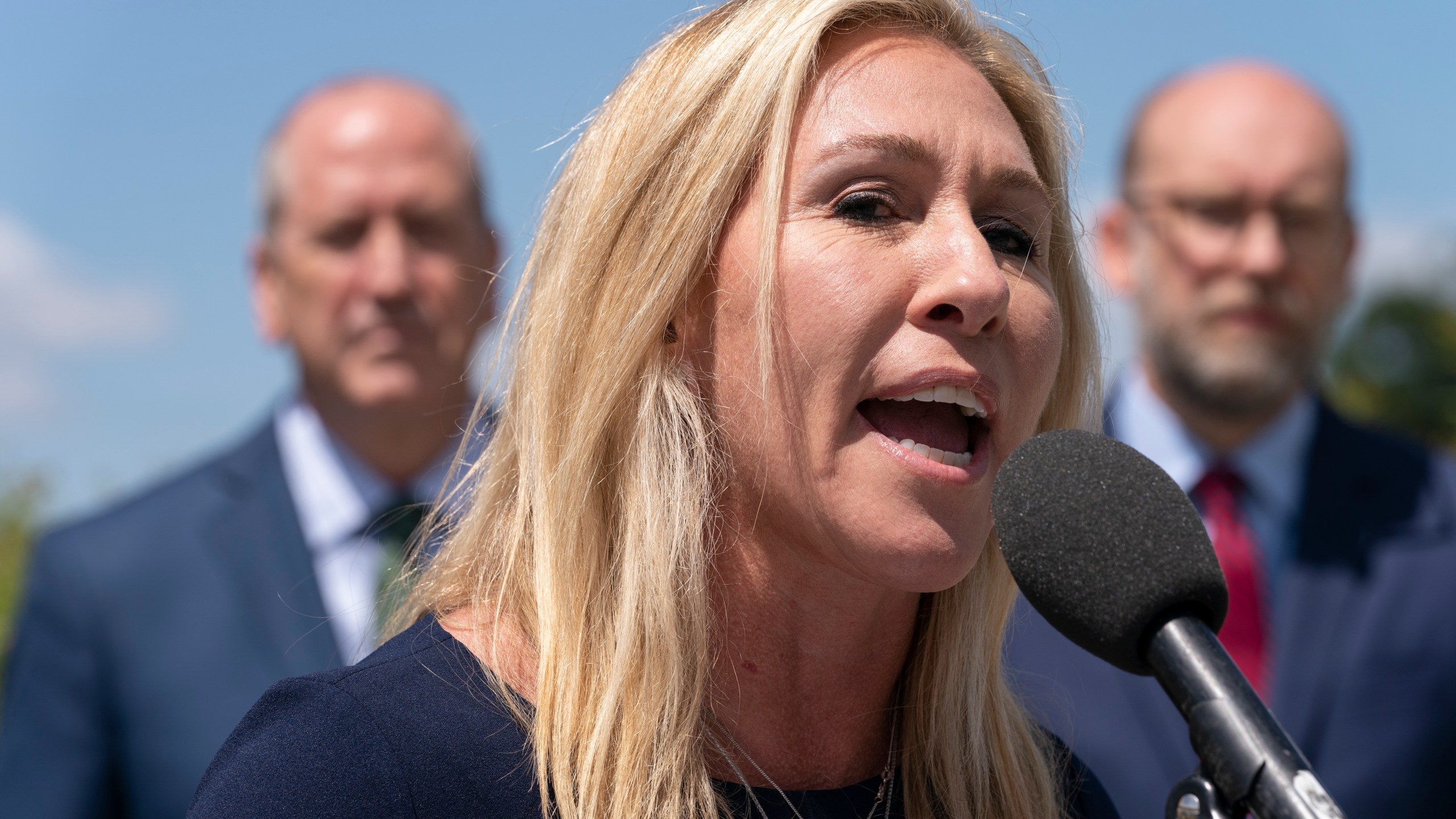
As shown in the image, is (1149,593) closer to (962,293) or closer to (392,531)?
(962,293)

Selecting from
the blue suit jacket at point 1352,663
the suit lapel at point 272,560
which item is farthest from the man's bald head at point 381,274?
the blue suit jacket at point 1352,663

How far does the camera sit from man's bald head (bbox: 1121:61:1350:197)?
505 centimetres

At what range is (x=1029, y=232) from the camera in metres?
2.29

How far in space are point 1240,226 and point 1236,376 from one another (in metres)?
0.56

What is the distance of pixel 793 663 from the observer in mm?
2229

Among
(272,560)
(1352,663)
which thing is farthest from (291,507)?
(1352,663)

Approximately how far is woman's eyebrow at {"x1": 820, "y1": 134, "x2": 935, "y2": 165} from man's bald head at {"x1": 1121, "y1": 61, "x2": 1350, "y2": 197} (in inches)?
133

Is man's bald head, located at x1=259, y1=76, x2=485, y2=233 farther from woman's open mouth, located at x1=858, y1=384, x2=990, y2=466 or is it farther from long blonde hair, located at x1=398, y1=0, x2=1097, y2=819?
woman's open mouth, located at x1=858, y1=384, x2=990, y2=466

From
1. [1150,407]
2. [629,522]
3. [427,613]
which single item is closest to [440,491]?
[427,613]

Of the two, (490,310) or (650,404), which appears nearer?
(650,404)

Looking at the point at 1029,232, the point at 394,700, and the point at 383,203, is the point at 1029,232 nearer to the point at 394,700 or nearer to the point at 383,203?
the point at 394,700

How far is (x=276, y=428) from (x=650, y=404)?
8.74 feet

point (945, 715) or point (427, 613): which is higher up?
point (427, 613)

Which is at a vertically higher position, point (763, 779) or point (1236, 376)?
point (763, 779)
